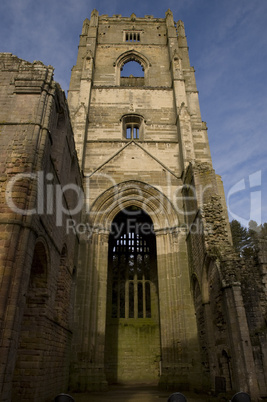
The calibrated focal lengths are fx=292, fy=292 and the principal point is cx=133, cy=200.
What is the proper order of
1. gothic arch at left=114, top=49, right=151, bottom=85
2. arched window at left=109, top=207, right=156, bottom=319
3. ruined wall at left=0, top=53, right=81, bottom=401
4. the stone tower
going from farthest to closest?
gothic arch at left=114, top=49, right=151, bottom=85
arched window at left=109, top=207, right=156, bottom=319
the stone tower
ruined wall at left=0, top=53, right=81, bottom=401

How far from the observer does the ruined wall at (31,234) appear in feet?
15.4

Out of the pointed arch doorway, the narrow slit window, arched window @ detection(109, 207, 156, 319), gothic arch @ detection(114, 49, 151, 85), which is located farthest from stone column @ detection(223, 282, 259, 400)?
the narrow slit window

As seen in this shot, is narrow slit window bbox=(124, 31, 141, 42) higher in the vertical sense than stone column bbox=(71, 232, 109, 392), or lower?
higher

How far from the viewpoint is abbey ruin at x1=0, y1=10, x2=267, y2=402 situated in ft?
18.7

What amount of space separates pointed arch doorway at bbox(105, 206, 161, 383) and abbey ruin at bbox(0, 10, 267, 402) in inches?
2.2

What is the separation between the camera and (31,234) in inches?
203

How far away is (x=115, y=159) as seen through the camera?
12.3 meters

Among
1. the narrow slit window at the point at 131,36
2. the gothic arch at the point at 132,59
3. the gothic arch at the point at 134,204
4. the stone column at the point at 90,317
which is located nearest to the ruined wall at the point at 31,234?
the stone column at the point at 90,317

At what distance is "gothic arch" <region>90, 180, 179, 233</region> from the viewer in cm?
1096

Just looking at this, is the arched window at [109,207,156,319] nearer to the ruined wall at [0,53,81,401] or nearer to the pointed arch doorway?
the pointed arch doorway

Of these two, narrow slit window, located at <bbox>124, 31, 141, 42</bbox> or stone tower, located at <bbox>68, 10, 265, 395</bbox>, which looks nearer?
stone tower, located at <bbox>68, 10, 265, 395</bbox>

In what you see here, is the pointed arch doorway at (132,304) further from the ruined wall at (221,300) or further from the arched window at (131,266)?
the ruined wall at (221,300)

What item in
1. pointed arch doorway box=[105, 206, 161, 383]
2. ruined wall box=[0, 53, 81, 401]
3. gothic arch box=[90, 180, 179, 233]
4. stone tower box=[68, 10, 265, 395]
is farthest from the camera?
pointed arch doorway box=[105, 206, 161, 383]

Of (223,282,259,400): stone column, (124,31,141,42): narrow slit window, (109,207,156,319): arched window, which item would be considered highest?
(124,31,141,42): narrow slit window
